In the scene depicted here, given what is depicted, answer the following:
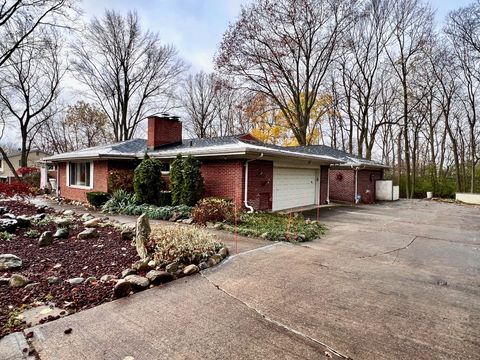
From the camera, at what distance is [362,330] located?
275 centimetres

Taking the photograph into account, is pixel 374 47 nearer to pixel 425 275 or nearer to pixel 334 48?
pixel 334 48

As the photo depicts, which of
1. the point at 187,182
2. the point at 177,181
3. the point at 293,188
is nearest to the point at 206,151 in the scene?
the point at 187,182

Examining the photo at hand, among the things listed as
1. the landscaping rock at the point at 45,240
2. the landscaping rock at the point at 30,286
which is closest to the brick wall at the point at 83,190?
the landscaping rock at the point at 45,240

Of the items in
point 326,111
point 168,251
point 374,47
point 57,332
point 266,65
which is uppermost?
point 374,47

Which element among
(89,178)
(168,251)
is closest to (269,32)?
(89,178)

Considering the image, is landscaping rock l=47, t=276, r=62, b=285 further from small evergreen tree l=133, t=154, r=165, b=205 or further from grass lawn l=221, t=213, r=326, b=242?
small evergreen tree l=133, t=154, r=165, b=205

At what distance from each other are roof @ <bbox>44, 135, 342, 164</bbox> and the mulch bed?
13.4 feet

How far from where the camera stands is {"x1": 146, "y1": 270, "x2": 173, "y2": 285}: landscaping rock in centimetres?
387

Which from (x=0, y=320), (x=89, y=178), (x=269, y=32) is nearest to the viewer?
(x=0, y=320)

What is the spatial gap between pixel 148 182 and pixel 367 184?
1281cm

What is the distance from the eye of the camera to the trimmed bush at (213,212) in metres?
8.17

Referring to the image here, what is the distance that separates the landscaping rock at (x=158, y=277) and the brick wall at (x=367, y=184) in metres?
14.3

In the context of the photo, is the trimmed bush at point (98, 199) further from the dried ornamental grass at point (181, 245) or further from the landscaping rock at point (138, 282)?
the landscaping rock at point (138, 282)

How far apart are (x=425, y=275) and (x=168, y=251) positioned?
160 inches
